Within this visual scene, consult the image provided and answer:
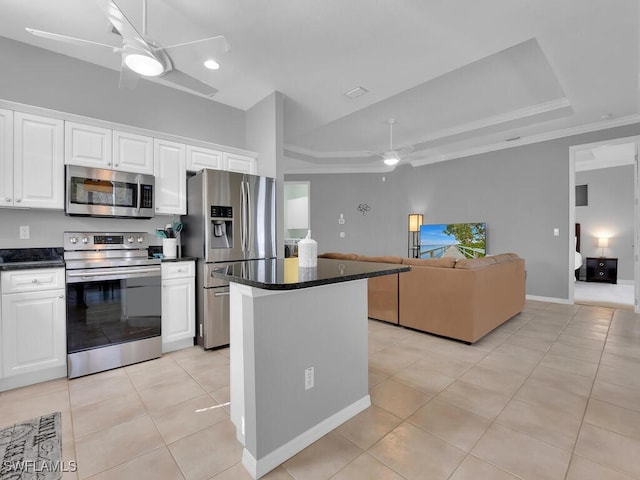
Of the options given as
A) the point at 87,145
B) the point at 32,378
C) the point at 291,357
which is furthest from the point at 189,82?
the point at 291,357

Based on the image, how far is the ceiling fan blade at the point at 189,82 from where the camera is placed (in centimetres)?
314

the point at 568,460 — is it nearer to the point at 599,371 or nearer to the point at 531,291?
the point at 599,371

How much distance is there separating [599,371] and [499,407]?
124cm

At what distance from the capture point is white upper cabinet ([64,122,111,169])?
2.57m

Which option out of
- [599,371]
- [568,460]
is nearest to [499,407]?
[568,460]

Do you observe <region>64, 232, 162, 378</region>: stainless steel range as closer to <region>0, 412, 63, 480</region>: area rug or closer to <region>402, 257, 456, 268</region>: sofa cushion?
<region>0, 412, 63, 480</region>: area rug

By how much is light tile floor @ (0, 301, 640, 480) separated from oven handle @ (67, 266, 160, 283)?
2.65 feet

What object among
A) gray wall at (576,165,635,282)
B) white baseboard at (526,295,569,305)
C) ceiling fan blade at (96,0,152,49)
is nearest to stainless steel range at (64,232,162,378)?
ceiling fan blade at (96,0,152,49)

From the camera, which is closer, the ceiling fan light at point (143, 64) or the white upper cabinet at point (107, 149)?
the ceiling fan light at point (143, 64)

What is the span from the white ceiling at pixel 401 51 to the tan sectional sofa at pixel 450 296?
6.67 ft

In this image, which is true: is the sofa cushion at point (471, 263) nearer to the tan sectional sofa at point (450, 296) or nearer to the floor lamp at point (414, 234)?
the tan sectional sofa at point (450, 296)

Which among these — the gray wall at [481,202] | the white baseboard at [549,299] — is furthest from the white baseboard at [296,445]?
the gray wall at [481,202]

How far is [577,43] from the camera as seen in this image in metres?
2.54

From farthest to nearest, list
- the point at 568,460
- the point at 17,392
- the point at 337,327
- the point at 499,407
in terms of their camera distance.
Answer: the point at 17,392
the point at 499,407
the point at 337,327
the point at 568,460
